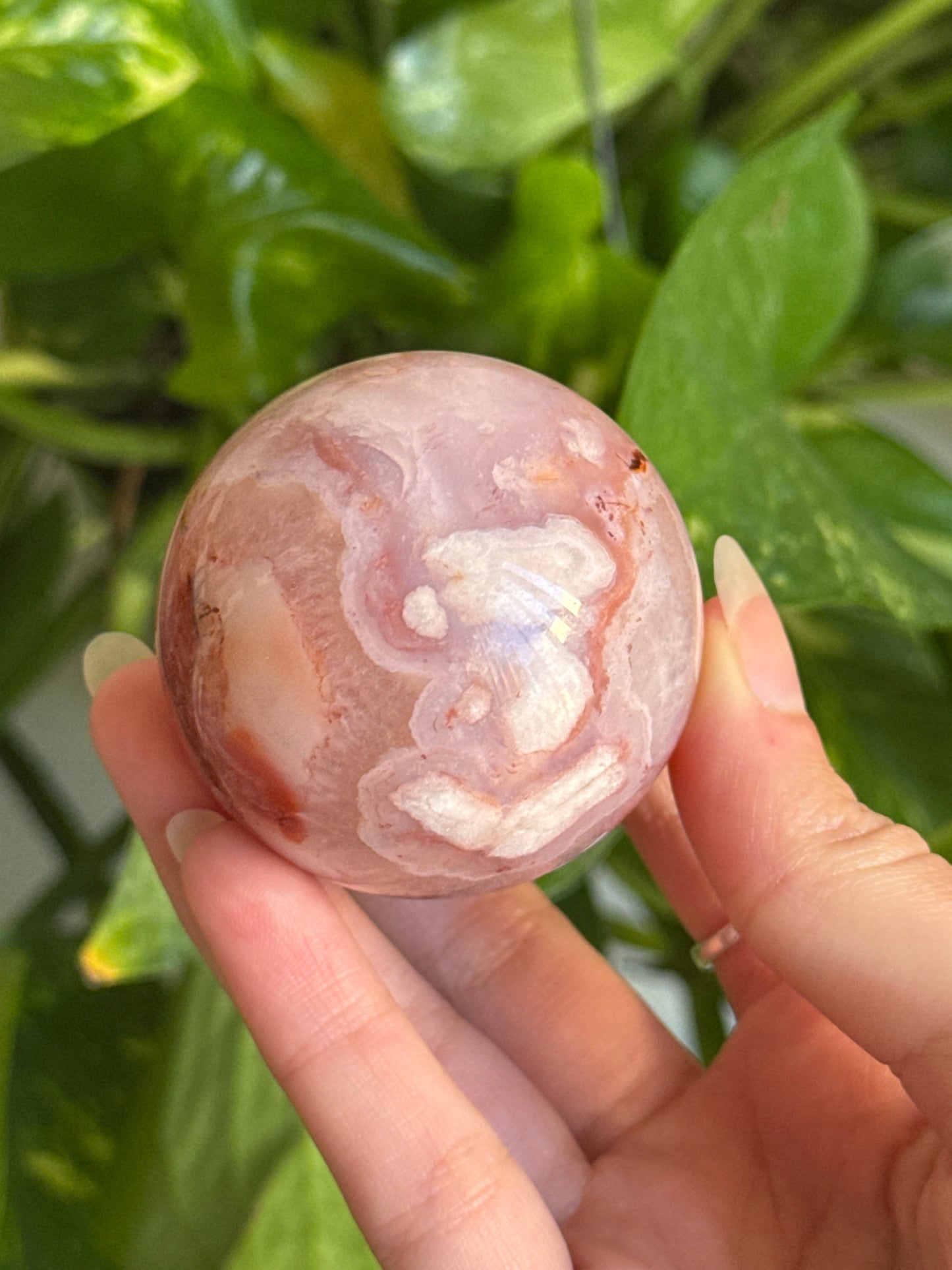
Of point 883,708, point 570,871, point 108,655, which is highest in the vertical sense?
point 108,655

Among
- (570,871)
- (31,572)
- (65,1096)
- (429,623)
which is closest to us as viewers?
(429,623)

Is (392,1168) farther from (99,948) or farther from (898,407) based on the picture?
(898,407)

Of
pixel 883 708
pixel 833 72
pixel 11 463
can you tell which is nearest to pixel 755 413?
pixel 883 708

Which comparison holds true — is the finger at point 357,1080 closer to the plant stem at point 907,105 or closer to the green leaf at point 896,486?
the green leaf at point 896,486

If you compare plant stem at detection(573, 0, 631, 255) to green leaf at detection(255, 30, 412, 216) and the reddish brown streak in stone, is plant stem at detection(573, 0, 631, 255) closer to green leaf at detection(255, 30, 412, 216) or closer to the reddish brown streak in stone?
green leaf at detection(255, 30, 412, 216)

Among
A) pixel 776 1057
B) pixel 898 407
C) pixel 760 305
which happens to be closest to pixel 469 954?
pixel 776 1057

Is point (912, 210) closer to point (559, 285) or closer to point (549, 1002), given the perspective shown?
point (559, 285)

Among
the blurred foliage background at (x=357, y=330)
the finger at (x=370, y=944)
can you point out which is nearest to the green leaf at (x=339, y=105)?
the blurred foliage background at (x=357, y=330)
